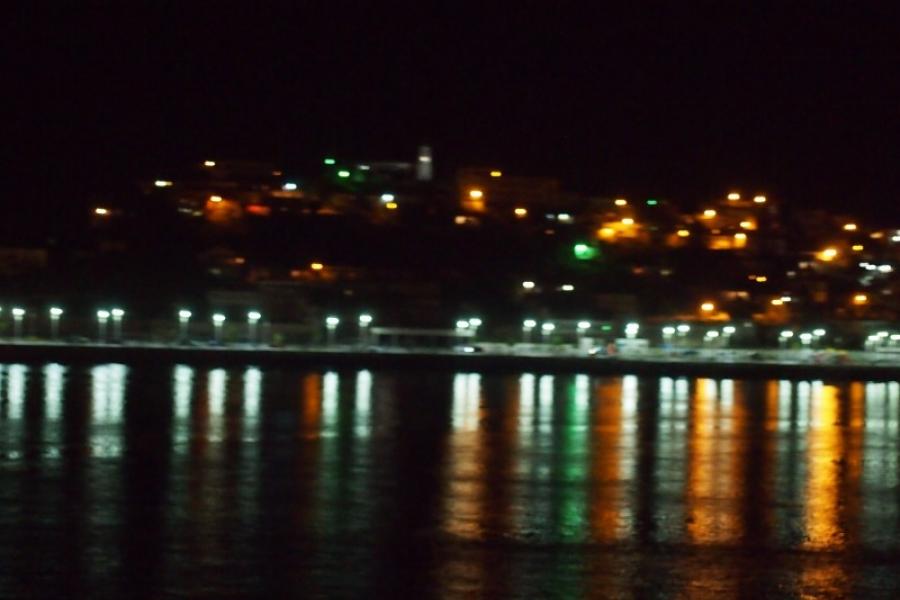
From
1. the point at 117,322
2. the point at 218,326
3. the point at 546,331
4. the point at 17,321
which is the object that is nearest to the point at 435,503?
the point at 218,326

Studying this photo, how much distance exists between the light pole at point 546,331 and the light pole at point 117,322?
1264 centimetres

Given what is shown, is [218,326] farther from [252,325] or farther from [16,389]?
[16,389]

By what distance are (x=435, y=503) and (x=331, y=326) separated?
106 ft

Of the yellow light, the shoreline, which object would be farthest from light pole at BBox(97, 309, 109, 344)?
the yellow light

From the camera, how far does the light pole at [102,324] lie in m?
35.0

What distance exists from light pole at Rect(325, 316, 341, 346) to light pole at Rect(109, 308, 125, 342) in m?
5.89

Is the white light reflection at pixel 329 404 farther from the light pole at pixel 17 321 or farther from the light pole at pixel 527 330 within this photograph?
the light pole at pixel 527 330

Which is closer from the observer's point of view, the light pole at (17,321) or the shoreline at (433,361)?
the shoreline at (433,361)

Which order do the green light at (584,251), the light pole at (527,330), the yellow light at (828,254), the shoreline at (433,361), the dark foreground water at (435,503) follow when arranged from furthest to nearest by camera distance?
the yellow light at (828,254) < the green light at (584,251) < the light pole at (527,330) < the shoreline at (433,361) < the dark foreground water at (435,503)

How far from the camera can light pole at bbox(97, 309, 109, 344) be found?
115 ft

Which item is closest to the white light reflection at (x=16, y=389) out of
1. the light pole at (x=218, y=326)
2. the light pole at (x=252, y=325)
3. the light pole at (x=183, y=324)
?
the light pole at (x=183, y=324)

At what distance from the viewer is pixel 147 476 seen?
8.01 meters

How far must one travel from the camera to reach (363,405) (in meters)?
15.2

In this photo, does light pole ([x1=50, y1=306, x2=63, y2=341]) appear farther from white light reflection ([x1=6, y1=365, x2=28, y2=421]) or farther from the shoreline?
white light reflection ([x1=6, y1=365, x2=28, y2=421])
